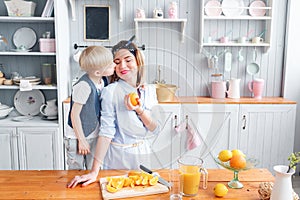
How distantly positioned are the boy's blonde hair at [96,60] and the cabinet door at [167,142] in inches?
11.0

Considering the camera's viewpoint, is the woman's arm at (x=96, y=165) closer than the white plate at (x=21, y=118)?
Yes

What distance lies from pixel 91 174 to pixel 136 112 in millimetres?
429

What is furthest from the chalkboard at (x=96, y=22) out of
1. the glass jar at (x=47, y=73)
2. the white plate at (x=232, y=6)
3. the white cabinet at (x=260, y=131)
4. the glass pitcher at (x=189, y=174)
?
the glass pitcher at (x=189, y=174)

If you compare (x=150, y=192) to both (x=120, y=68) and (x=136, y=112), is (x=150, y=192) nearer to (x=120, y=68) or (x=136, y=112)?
(x=136, y=112)

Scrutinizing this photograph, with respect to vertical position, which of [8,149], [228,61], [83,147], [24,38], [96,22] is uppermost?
[96,22]

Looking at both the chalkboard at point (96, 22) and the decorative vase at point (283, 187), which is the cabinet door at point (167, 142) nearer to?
the decorative vase at point (283, 187)

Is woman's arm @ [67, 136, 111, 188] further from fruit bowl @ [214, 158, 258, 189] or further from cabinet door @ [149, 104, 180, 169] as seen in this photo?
fruit bowl @ [214, 158, 258, 189]

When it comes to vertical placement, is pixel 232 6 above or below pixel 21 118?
above

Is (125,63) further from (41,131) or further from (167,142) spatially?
(41,131)

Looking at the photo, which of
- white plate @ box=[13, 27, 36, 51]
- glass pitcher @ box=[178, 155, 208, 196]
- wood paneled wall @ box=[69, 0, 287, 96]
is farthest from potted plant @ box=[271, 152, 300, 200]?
white plate @ box=[13, 27, 36, 51]

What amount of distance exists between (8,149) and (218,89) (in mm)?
→ 2084

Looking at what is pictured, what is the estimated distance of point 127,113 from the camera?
1.28 m

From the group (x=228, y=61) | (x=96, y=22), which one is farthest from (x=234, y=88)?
(x=96, y=22)

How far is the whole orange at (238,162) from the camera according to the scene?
1418 mm
